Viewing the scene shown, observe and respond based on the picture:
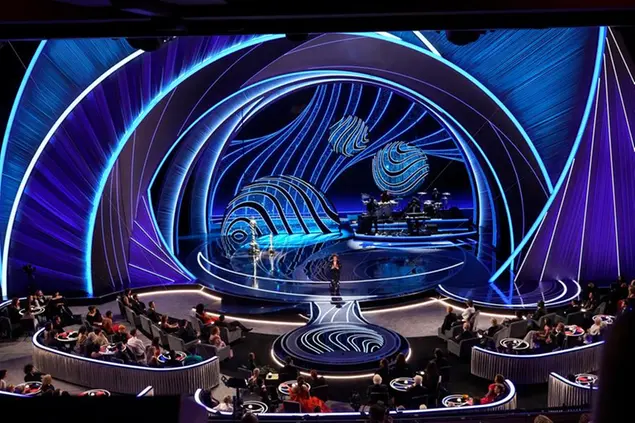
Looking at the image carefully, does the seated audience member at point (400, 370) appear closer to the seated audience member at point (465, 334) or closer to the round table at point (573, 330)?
the seated audience member at point (465, 334)

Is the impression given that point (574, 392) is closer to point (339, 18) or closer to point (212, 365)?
point (212, 365)

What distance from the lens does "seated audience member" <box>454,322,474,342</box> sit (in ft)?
34.3

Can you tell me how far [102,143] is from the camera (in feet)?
45.9

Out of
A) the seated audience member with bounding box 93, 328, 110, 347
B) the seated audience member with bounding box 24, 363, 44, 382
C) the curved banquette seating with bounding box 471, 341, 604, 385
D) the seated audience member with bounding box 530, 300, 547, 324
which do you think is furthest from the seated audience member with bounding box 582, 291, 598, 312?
the seated audience member with bounding box 24, 363, 44, 382

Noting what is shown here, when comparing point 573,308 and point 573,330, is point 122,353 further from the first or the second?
point 573,308

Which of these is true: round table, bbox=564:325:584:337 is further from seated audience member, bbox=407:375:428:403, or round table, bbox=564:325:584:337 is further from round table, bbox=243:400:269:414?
round table, bbox=243:400:269:414

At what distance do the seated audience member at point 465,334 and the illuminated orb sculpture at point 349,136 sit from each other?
564 inches

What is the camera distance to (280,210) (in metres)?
23.0

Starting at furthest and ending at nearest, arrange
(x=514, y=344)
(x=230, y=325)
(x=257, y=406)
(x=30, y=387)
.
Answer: (x=230, y=325) → (x=514, y=344) → (x=30, y=387) → (x=257, y=406)

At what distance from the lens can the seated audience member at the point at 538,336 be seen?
32.5ft

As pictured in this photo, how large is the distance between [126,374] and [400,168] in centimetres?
1678

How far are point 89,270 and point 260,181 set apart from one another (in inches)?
368

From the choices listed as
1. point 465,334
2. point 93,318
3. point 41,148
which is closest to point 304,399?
point 465,334

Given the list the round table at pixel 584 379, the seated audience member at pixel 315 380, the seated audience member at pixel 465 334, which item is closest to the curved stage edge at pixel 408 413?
the round table at pixel 584 379
